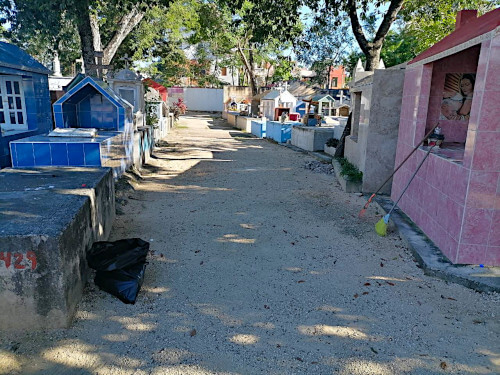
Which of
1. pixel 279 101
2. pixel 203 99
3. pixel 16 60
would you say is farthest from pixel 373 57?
pixel 203 99

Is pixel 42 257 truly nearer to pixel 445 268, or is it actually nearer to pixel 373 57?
pixel 445 268

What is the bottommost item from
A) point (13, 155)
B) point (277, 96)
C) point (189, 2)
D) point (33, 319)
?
point (33, 319)

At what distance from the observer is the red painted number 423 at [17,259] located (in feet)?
10.3

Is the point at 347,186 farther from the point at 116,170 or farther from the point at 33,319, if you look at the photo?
the point at 33,319

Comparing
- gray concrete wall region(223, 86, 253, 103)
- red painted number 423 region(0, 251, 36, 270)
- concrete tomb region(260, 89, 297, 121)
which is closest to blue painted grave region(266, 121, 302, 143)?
concrete tomb region(260, 89, 297, 121)

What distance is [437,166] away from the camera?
540cm

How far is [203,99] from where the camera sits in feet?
165

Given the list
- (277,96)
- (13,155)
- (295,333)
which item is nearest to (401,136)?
(295,333)

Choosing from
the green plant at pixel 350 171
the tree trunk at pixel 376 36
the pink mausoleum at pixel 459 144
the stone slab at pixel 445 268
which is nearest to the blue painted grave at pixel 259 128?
the tree trunk at pixel 376 36

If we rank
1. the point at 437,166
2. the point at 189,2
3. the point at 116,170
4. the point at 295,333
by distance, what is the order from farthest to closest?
the point at 189,2
the point at 116,170
the point at 437,166
the point at 295,333

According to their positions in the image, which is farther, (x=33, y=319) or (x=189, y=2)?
(x=189, y=2)

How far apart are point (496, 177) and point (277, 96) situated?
22688 mm

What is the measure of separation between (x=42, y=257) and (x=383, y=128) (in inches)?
287

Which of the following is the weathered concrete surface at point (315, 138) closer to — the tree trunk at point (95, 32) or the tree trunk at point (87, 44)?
the tree trunk at point (87, 44)
